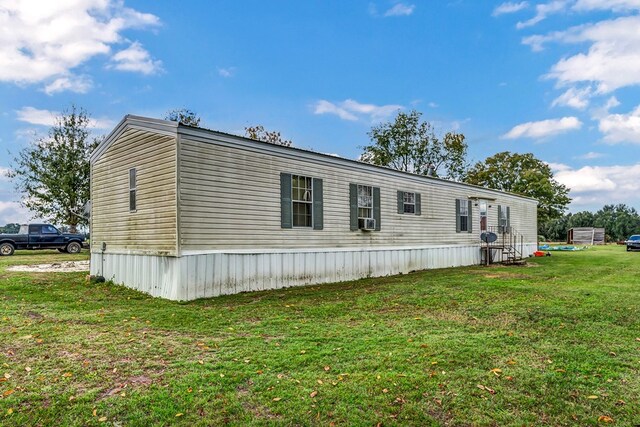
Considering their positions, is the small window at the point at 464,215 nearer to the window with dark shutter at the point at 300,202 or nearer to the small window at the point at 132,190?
the window with dark shutter at the point at 300,202

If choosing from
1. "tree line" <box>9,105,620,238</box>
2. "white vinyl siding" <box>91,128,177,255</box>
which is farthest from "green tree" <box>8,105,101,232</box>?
"white vinyl siding" <box>91,128,177,255</box>

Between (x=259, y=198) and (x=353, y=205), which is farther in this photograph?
(x=353, y=205)

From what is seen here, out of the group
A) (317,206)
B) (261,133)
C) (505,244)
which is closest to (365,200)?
(317,206)

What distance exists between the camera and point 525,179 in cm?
3425

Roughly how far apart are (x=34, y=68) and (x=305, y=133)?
16180mm

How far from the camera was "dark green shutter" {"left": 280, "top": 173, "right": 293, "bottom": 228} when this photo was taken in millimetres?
10133

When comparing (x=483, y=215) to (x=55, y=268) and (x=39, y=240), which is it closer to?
(x=55, y=268)

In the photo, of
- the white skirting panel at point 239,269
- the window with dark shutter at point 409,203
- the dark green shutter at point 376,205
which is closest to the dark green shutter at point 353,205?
the white skirting panel at point 239,269

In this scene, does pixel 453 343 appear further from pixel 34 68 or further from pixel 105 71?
pixel 34 68

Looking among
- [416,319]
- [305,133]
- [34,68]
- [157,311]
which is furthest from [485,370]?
[305,133]

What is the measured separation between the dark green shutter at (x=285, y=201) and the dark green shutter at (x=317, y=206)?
2.66 ft

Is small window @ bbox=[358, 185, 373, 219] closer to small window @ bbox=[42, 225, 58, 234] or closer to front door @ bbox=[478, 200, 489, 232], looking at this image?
front door @ bbox=[478, 200, 489, 232]

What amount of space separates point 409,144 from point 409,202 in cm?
2004

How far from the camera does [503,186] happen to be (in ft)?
116
